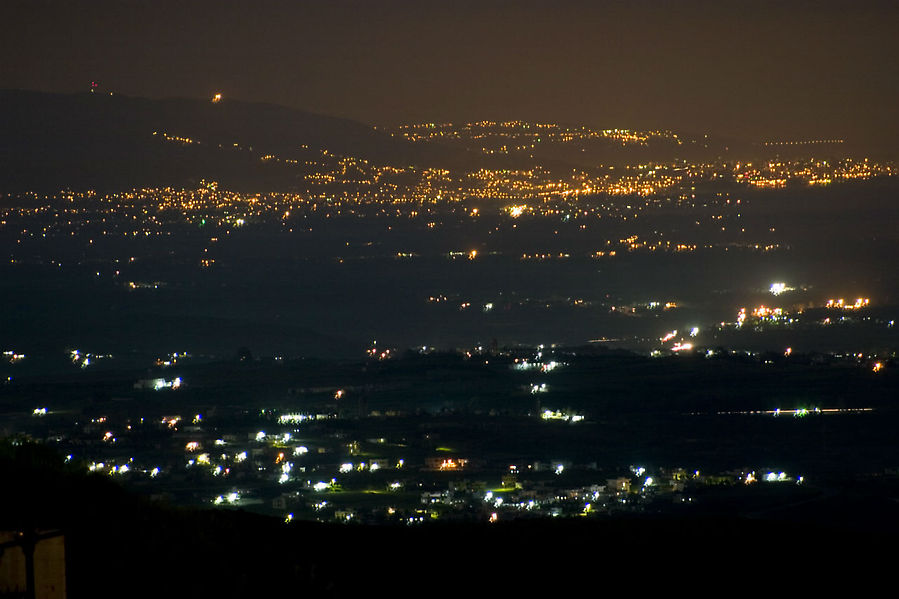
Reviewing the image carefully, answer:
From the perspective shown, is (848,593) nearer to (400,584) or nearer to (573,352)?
(400,584)

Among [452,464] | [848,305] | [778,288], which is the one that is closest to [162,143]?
[778,288]

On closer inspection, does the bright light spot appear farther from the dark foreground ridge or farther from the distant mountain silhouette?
the dark foreground ridge

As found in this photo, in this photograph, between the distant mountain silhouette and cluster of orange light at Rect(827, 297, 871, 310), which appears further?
the distant mountain silhouette

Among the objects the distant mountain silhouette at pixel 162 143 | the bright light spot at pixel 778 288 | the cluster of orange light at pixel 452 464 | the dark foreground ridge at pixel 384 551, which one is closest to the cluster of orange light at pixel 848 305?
the bright light spot at pixel 778 288

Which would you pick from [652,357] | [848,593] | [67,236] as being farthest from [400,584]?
[67,236]

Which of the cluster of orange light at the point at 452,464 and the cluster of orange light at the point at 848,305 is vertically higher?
the cluster of orange light at the point at 848,305

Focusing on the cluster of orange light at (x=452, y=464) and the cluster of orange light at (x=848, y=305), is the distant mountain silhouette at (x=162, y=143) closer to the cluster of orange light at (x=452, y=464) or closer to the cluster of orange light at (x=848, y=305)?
the cluster of orange light at (x=848, y=305)

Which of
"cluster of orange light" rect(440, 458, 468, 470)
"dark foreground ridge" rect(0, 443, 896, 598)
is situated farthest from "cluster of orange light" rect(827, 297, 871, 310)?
"dark foreground ridge" rect(0, 443, 896, 598)

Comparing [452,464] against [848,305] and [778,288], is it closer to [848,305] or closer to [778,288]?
[848,305]
